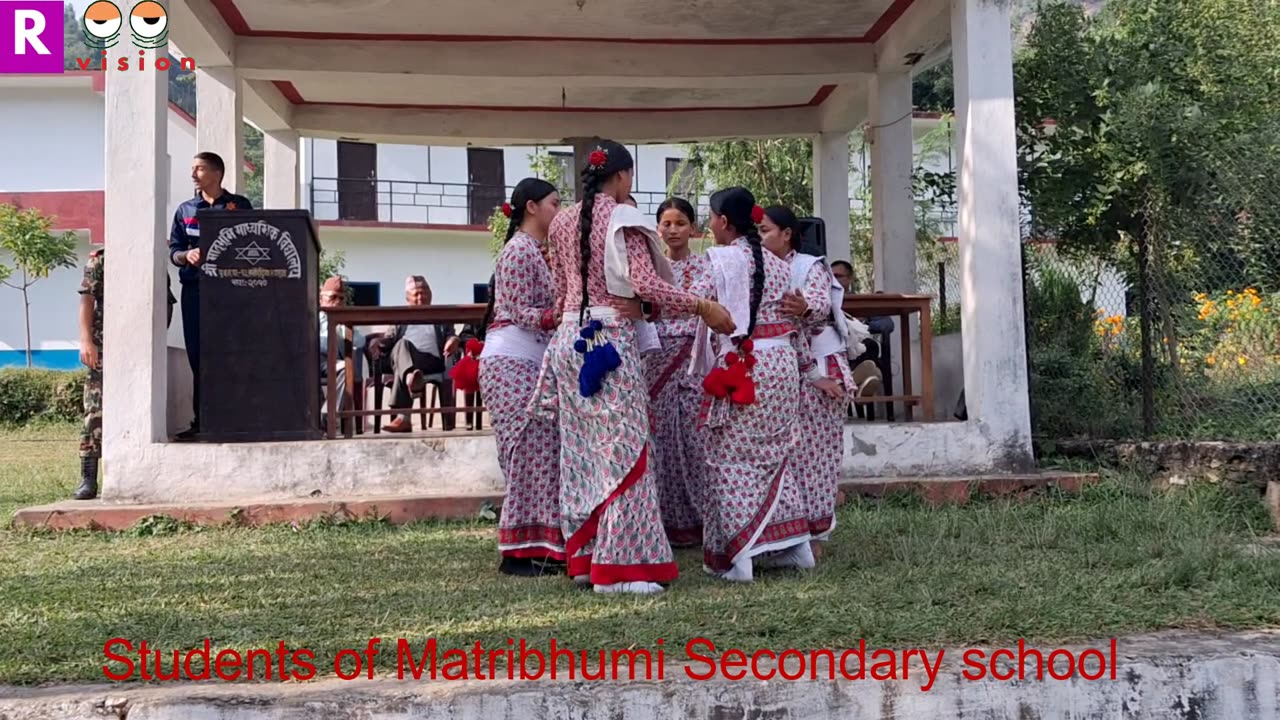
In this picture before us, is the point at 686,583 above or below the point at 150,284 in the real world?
below

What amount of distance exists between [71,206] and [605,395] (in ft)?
68.5

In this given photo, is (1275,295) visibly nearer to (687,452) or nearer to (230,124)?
(687,452)

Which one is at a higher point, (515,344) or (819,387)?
(515,344)

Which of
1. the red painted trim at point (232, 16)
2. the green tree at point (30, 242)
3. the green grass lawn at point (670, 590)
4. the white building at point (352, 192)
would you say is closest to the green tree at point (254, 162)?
the white building at point (352, 192)

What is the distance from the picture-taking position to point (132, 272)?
6.44 metres

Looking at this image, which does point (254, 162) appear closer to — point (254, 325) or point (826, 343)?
Answer: point (254, 325)

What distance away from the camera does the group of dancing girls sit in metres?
4.51

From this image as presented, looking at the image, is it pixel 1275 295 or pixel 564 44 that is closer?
pixel 1275 295

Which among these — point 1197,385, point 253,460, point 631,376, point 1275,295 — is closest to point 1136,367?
point 1197,385

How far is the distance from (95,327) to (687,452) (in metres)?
4.02

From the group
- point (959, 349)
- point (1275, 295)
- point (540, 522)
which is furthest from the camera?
point (959, 349)

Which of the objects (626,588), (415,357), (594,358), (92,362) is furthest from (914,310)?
(92,362)

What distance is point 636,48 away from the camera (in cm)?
929

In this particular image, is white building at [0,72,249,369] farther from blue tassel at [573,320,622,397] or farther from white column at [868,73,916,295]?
blue tassel at [573,320,622,397]
